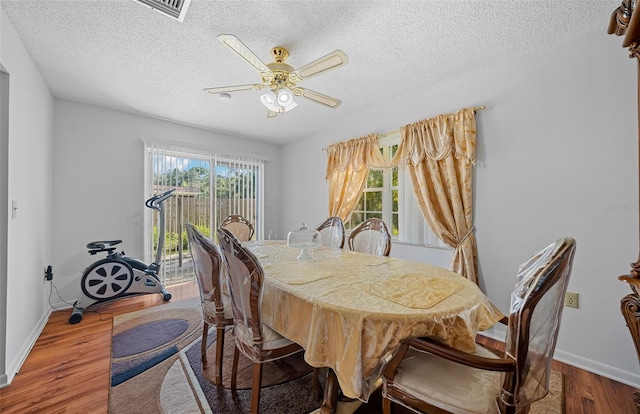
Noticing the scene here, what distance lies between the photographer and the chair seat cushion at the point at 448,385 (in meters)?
0.96

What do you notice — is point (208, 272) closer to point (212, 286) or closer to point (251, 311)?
point (212, 286)

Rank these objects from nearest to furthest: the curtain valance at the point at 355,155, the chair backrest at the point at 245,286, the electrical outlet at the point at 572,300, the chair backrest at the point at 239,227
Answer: the chair backrest at the point at 245,286 → the electrical outlet at the point at 572,300 → the curtain valance at the point at 355,155 → the chair backrest at the point at 239,227

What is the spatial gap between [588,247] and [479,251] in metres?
0.74

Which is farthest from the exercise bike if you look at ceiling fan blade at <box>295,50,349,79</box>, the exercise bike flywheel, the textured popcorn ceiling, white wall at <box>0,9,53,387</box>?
ceiling fan blade at <box>295,50,349,79</box>

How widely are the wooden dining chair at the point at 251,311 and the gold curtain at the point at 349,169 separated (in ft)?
8.09

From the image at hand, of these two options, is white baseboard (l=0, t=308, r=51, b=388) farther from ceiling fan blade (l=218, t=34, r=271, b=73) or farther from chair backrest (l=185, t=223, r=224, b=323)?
ceiling fan blade (l=218, t=34, r=271, b=73)

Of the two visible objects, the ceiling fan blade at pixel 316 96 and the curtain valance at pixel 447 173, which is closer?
the ceiling fan blade at pixel 316 96

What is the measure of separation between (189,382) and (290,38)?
104 inches

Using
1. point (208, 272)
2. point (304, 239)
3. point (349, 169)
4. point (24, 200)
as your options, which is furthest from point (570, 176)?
point (24, 200)

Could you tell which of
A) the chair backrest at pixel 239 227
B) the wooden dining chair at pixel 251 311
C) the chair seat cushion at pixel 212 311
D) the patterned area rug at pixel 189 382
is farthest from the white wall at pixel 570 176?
the chair backrest at pixel 239 227

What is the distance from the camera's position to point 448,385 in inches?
40.3

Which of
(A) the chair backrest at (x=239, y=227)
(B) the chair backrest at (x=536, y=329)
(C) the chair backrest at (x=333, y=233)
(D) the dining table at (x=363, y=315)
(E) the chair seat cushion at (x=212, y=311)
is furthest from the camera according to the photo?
(A) the chair backrest at (x=239, y=227)

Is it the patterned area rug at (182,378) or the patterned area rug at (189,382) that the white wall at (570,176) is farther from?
the patterned area rug at (182,378)

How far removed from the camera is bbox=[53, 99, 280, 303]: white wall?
Result: 3.04 metres
